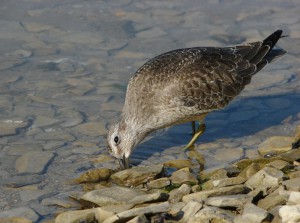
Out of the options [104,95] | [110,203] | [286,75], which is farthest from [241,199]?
[286,75]

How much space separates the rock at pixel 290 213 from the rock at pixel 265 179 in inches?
43.4

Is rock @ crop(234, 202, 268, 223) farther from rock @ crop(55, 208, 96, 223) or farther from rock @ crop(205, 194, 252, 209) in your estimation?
rock @ crop(55, 208, 96, 223)

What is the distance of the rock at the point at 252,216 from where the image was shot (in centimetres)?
614

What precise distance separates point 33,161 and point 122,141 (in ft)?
3.87

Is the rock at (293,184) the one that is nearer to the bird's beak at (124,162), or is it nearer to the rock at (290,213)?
the rock at (290,213)

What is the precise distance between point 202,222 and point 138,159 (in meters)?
3.52

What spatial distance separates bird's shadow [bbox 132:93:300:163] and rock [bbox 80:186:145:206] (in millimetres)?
2065

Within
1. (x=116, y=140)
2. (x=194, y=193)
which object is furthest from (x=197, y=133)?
(x=194, y=193)

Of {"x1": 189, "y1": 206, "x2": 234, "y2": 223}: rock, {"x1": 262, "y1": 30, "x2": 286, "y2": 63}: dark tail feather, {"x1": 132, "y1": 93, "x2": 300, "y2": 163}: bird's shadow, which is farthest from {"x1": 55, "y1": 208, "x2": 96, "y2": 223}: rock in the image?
{"x1": 262, "y1": 30, "x2": 286, "y2": 63}: dark tail feather

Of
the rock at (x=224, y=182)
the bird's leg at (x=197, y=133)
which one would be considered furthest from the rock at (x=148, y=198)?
the bird's leg at (x=197, y=133)

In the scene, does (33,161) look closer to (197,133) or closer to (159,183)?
(159,183)

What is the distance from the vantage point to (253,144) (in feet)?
33.4

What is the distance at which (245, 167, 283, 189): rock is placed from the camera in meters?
7.23

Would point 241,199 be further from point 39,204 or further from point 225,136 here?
point 225,136
